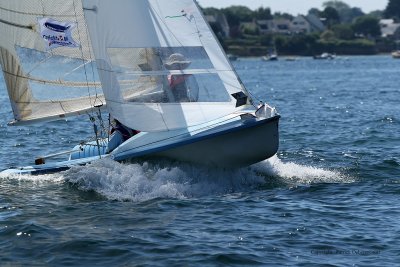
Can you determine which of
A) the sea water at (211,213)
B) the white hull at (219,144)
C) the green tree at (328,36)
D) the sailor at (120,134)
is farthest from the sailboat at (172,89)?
the green tree at (328,36)

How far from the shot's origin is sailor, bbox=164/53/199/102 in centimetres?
1786

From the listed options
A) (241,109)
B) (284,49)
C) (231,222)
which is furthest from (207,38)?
(284,49)

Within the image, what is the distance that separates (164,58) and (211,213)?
3546mm

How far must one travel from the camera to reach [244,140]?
17.2 metres

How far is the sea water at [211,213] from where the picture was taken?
44.1 ft

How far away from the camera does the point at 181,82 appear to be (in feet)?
59.1

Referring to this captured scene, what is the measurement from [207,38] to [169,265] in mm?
6059

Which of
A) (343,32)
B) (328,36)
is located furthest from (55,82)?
(343,32)

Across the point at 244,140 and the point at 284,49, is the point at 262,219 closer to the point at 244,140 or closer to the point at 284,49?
the point at 244,140

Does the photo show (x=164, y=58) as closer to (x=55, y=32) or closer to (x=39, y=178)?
(x=55, y=32)

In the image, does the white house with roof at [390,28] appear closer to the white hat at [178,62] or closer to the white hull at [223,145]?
the white hat at [178,62]

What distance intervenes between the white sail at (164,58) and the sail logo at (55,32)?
1.30 metres

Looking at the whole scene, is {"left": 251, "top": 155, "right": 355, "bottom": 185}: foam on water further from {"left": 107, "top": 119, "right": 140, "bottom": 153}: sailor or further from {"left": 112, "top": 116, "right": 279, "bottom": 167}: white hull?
{"left": 107, "top": 119, "right": 140, "bottom": 153}: sailor

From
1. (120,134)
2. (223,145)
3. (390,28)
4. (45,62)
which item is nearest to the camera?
(223,145)
